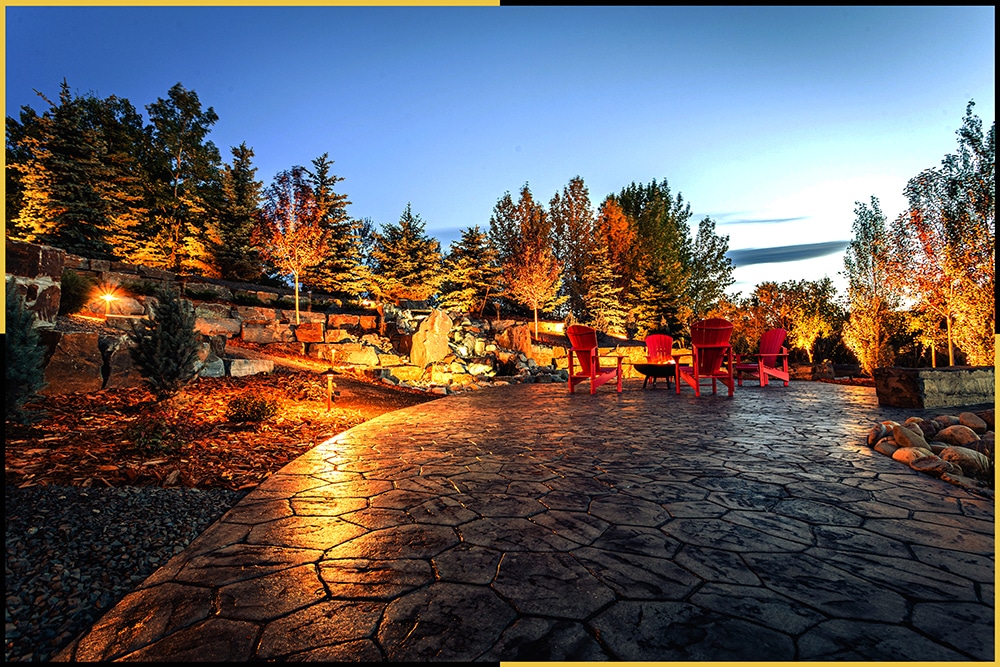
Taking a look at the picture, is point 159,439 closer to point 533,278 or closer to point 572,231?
point 533,278

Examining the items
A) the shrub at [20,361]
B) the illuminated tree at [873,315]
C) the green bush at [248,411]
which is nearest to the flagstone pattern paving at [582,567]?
the green bush at [248,411]

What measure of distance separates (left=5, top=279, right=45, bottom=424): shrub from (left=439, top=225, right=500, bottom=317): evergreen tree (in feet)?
56.4

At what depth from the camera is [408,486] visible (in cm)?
290

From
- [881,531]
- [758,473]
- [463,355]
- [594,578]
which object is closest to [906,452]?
[758,473]

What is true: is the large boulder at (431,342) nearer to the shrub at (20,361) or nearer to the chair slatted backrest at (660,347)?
the chair slatted backrest at (660,347)

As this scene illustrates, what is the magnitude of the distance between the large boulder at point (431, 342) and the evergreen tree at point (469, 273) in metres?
8.98

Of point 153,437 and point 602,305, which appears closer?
point 153,437

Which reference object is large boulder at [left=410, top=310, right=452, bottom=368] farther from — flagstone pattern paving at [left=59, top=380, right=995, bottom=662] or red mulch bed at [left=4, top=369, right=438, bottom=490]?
flagstone pattern paving at [left=59, top=380, right=995, bottom=662]

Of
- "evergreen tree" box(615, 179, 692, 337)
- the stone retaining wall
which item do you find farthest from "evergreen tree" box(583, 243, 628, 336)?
the stone retaining wall

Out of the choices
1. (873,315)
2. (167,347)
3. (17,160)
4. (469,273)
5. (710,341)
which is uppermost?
(17,160)

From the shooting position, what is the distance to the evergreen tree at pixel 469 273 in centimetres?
2131

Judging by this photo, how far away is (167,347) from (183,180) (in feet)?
73.0

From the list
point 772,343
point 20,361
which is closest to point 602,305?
point 772,343

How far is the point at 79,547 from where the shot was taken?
198cm
